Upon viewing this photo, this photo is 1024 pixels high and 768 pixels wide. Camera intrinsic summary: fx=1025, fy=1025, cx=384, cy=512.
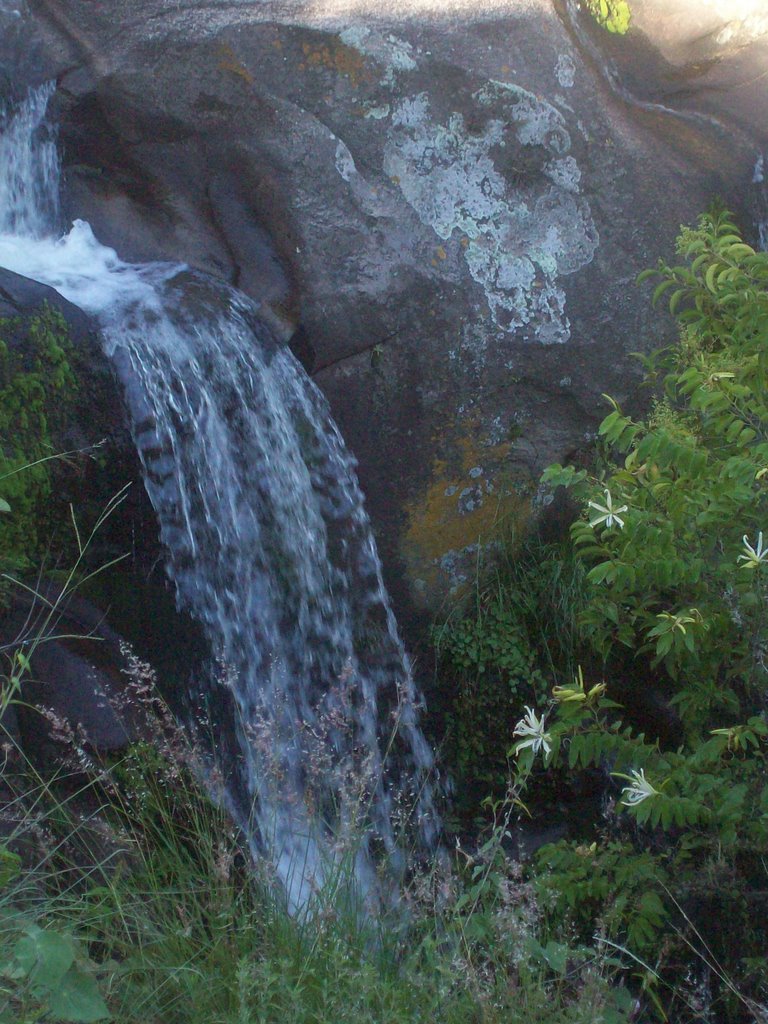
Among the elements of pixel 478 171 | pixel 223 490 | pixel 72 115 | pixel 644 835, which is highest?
pixel 72 115

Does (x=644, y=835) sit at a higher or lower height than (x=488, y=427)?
lower

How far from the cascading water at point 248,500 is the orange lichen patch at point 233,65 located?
738 mm

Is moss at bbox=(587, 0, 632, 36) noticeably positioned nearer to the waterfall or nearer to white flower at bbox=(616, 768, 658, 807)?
the waterfall

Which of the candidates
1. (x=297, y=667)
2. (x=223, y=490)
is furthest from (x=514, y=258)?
(x=297, y=667)

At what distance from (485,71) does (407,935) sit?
11.2 ft

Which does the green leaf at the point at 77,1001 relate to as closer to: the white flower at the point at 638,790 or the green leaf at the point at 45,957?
the green leaf at the point at 45,957

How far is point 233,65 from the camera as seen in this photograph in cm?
404

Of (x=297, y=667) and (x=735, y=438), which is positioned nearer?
(x=735, y=438)

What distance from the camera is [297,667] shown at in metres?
3.63

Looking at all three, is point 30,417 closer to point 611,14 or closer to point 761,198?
point 611,14

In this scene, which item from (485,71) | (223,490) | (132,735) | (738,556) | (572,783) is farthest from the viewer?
(485,71)

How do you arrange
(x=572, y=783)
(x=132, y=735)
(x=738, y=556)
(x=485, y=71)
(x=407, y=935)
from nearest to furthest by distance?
(x=407, y=935), (x=738, y=556), (x=132, y=735), (x=572, y=783), (x=485, y=71)

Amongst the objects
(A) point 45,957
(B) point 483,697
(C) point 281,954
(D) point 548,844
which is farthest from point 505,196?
(A) point 45,957

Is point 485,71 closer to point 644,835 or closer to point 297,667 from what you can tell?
point 297,667
